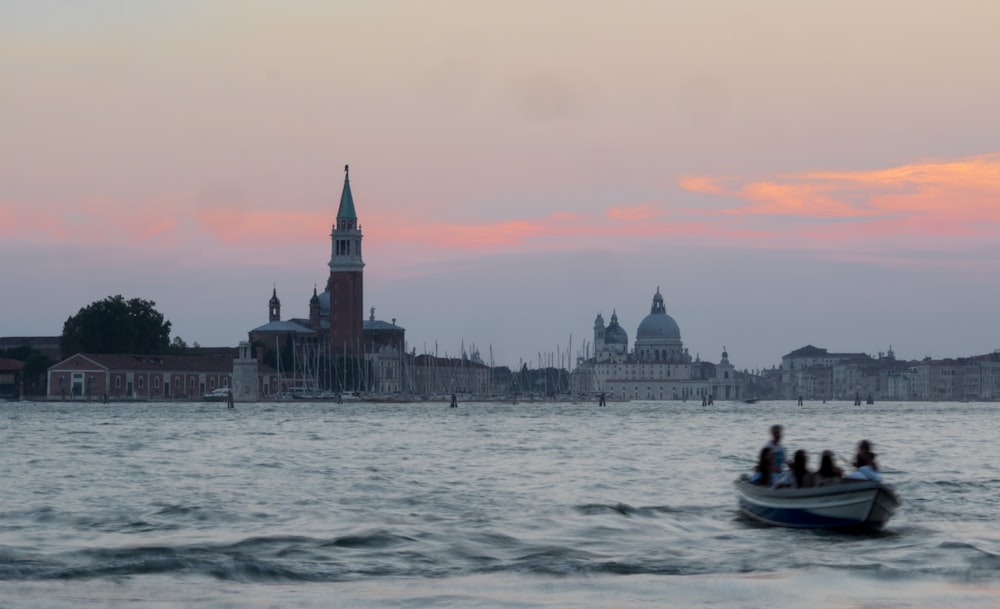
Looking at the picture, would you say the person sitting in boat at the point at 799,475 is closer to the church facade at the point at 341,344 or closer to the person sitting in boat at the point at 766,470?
the person sitting in boat at the point at 766,470

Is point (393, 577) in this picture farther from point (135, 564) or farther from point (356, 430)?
point (356, 430)

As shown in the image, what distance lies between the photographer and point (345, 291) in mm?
163250

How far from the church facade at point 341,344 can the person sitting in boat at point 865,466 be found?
129 metres

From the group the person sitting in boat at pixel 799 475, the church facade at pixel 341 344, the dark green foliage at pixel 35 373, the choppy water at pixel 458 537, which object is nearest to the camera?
the choppy water at pixel 458 537

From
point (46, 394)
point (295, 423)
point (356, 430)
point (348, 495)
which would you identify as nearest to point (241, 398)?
point (46, 394)

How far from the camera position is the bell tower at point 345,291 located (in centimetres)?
16288

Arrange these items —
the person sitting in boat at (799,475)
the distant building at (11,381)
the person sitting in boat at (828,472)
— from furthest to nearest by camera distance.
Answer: the distant building at (11,381) < the person sitting in boat at (799,475) < the person sitting in boat at (828,472)

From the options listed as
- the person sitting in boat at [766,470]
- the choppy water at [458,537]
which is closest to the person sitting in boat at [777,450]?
the person sitting in boat at [766,470]

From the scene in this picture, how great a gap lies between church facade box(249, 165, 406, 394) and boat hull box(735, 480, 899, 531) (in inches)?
5053

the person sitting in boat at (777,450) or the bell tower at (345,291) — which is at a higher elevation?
the bell tower at (345,291)

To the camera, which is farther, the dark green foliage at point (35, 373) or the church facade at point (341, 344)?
the church facade at point (341, 344)

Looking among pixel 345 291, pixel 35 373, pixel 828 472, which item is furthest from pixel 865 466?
pixel 345 291

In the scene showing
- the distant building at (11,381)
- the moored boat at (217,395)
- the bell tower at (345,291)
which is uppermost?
the bell tower at (345,291)

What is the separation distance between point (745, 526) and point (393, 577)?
7.02m
